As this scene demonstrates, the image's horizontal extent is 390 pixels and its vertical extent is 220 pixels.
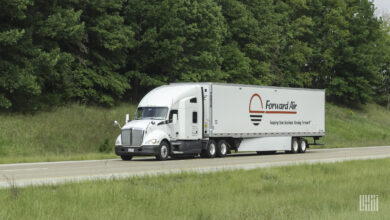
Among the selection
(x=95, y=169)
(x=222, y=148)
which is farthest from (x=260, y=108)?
(x=95, y=169)

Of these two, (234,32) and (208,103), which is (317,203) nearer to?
(208,103)

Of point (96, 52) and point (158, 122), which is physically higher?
point (96, 52)

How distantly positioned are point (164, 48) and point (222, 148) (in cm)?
1690

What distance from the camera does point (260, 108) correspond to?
3300 centimetres

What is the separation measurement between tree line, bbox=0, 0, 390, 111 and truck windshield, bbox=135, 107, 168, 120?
8.96 meters

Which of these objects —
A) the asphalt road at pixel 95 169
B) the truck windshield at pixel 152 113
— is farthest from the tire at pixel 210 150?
the asphalt road at pixel 95 169

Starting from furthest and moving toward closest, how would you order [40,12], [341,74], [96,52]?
[341,74] < [96,52] < [40,12]

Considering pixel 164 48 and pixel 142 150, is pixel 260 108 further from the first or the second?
pixel 164 48

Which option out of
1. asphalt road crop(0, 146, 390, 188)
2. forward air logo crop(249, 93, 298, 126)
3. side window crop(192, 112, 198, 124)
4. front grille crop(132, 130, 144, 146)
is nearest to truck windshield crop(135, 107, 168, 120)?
front grille crop(132, 130, 144, 146)

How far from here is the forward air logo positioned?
32406 mm

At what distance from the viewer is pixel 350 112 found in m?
72.8

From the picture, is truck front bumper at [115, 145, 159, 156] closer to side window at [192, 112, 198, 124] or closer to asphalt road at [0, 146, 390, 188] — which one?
asphalt road at [0, 146, 390, 188]

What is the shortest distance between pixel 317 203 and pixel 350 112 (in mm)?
63366

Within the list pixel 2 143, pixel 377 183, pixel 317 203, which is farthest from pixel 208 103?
pixel 317 203
